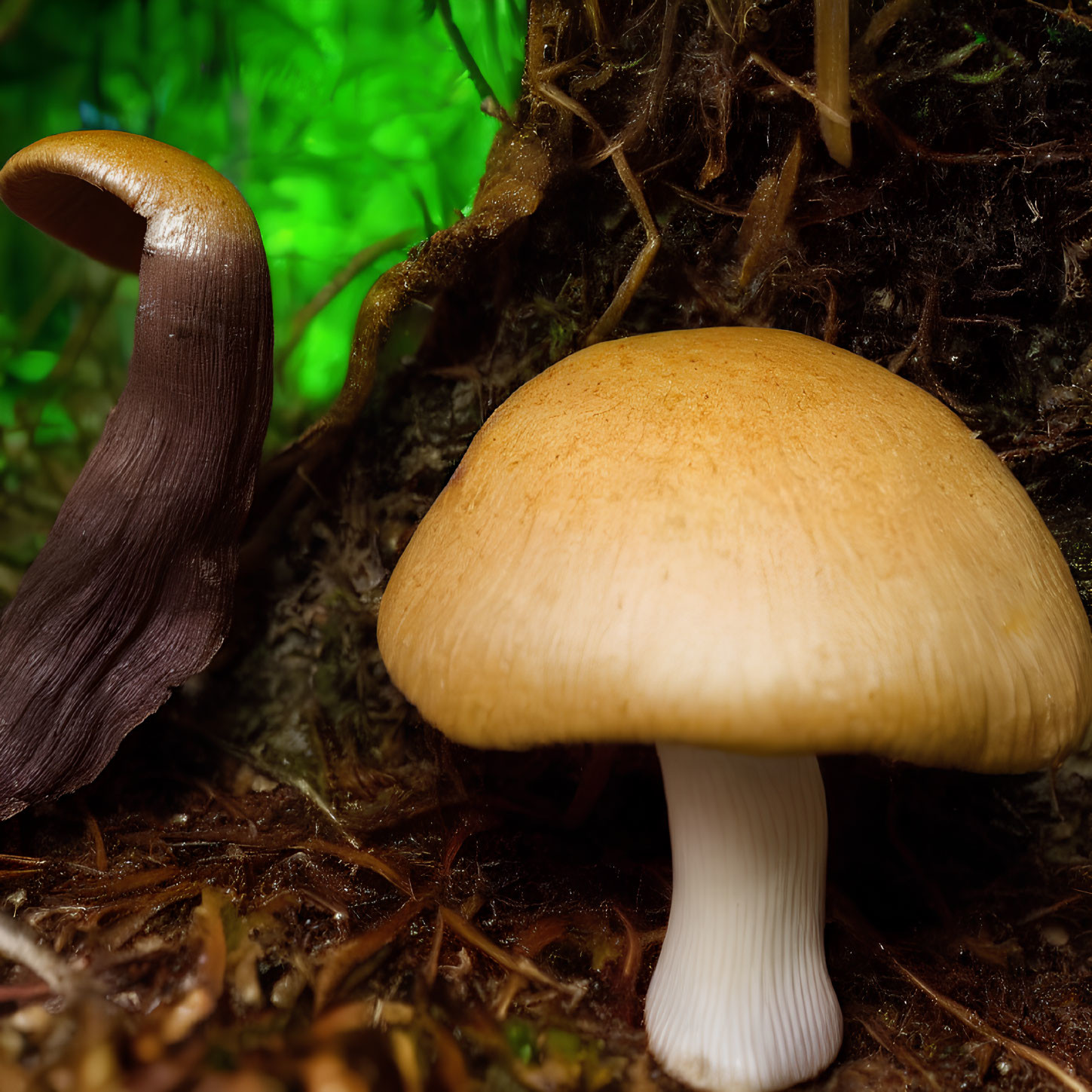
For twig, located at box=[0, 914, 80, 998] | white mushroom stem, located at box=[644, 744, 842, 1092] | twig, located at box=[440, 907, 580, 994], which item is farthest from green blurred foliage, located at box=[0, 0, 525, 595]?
white mushroom stem, located at box=[644, 744, 842, 1092]

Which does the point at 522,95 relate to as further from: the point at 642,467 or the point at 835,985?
the point at 835,985

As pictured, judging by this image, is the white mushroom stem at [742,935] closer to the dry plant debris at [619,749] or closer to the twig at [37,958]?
the dry plant debris at [619,749]

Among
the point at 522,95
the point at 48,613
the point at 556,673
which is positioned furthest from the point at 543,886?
the point at 522,95

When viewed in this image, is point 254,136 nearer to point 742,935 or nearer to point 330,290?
point 330,290

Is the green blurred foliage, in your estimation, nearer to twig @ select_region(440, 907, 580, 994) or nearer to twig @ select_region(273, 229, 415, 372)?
twig @ select_region(273, 229, 415, 372)

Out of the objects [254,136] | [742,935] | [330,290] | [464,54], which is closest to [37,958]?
[742,935]

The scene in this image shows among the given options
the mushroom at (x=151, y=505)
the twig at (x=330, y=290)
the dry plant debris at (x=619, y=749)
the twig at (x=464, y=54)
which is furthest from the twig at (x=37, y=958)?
the twig at (x=464, y=54)
